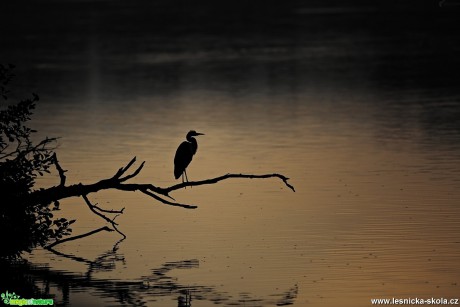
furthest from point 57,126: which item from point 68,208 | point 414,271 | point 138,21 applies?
point 138,21

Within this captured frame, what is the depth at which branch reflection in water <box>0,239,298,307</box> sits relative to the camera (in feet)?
46.5

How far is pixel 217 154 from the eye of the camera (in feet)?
81.5

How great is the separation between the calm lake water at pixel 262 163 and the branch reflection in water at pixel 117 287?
3cm

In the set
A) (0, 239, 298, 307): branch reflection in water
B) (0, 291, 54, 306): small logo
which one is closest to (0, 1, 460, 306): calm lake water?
(0, 239, 298, 307): branch reflection in water

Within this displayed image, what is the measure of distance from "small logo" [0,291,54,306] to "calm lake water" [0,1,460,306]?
23 centimetres

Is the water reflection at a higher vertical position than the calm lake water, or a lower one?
lower

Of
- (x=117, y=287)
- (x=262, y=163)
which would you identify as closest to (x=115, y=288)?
(x=117, y=287)

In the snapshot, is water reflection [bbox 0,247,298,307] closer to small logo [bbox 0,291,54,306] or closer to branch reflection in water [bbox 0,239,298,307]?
branch reflection in water [bbox 0,239,298,307]

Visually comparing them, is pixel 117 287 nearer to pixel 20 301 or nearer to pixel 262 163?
pixel 20 301

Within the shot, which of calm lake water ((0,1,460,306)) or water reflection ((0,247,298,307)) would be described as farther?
calm lake water ((0,1,460,306))

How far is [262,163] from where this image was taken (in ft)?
77.2

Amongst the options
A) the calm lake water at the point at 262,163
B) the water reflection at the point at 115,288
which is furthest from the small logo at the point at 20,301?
the calm lake water at the point at 262,163

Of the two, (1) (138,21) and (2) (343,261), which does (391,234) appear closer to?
(2) (343,261)

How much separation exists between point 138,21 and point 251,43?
19074mm
